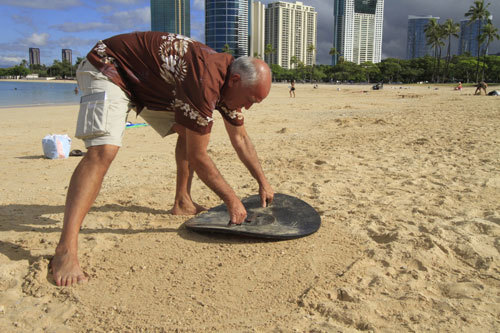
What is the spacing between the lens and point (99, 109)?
7.23 ft

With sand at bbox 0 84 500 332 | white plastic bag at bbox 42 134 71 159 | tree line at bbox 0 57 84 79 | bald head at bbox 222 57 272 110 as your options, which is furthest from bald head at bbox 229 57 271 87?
tree line at bbox 0 57 84 79

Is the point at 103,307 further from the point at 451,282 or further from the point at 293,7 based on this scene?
the point at 293,7

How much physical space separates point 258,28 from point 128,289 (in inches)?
4944

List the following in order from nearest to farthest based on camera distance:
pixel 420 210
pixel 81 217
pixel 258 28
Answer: pixel 81 217
pixel 420 210
pixel 258 28

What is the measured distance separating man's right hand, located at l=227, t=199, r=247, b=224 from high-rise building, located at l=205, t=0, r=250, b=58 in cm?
9320

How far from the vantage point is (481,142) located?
580 cm

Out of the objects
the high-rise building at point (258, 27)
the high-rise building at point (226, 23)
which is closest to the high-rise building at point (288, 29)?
the high-rise building at point (258, 27)

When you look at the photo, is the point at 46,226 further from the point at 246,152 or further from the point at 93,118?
the point at 246,152

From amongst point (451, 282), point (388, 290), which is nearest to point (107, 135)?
point (388, 290)

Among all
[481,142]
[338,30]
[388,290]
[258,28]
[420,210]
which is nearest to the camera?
[388,290]

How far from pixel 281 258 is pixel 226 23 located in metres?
99.0

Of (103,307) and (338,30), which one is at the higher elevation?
(338,30)

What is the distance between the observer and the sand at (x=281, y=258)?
1.81m

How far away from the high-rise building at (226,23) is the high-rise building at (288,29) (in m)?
22.3
